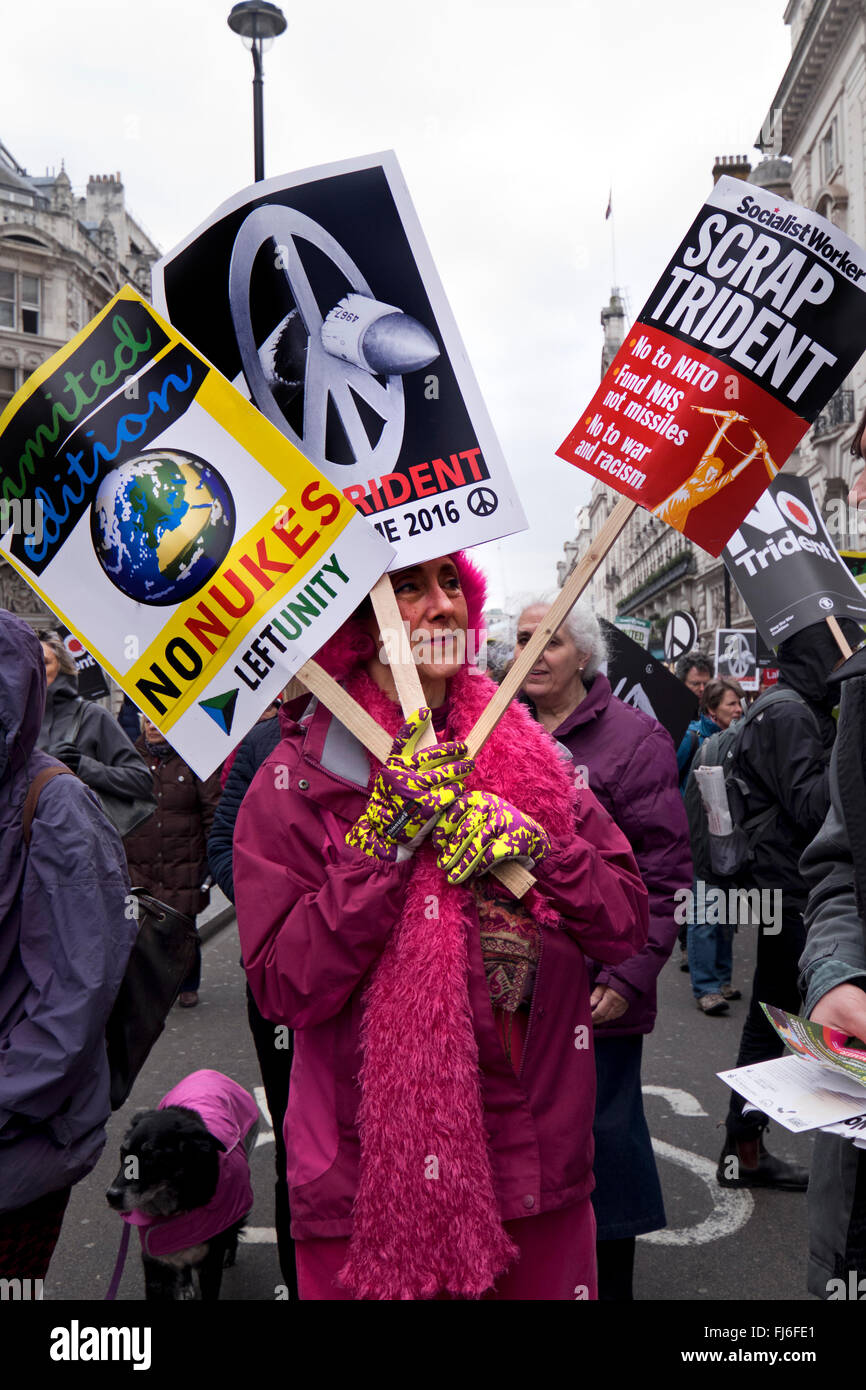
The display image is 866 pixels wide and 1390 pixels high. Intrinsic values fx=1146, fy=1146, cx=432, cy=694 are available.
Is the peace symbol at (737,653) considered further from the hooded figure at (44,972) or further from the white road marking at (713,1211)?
the hooded figure at (44,972)

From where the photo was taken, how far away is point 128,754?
228 inches

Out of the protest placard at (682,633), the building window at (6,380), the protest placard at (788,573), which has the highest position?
the building window at (6,380)

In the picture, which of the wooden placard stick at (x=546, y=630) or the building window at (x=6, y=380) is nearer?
the wooden placard stick at (x=546, y=630)

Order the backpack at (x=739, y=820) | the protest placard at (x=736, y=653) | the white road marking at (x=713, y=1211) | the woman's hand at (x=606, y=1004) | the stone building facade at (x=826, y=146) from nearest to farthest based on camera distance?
the woman's hand at (x=606, y=1004) → the white road marking at (x=713, y=1211) → the backpack at (x=739, y=820) → the protest placard at (x=736, y=653) → the stone building facade at (x=826, y=146)

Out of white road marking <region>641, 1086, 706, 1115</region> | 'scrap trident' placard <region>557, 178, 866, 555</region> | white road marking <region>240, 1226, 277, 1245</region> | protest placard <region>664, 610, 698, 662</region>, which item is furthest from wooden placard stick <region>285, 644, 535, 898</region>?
protest placard <region>664, 610, 698, 662</region>

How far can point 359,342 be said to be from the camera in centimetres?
249

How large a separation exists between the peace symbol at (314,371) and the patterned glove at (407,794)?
2.30 feet

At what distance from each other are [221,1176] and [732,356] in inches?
110

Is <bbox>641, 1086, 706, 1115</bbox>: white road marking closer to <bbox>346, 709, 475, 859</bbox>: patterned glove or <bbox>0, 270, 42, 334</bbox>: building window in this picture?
<bbox>346, 709, 475, 859</bbox>: patterned glove

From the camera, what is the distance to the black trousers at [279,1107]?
3.56 metres

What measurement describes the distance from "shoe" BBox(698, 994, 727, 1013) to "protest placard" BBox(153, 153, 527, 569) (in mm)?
5603

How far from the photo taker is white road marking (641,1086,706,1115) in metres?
5.49

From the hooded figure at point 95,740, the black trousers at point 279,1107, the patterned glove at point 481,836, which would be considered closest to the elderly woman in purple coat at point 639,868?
the black trousers at point 279,1107

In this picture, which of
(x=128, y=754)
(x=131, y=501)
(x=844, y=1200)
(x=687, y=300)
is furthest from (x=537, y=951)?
(x=128, y=754)
